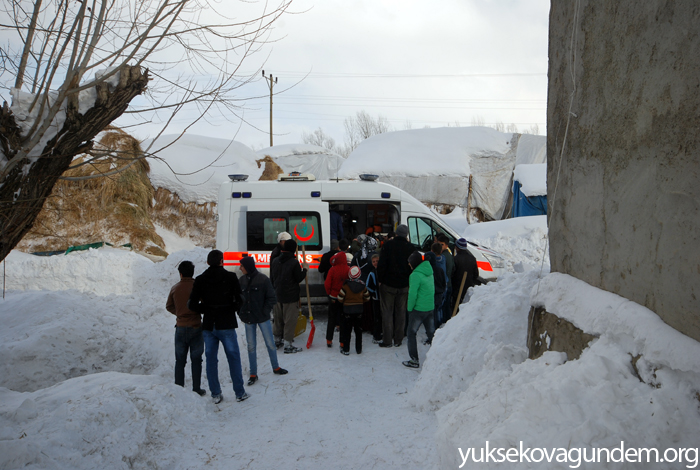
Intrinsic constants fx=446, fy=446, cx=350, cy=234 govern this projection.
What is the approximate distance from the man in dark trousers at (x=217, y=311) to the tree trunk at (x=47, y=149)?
1.83 meters

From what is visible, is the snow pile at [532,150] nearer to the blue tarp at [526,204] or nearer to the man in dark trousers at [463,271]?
the blue tarp at [526,204]

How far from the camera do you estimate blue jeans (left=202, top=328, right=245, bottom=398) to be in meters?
5.21

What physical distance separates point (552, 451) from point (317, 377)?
3.98 metres

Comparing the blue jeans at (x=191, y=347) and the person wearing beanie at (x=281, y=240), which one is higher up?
the person wearing beanie at (x=281, y=240)

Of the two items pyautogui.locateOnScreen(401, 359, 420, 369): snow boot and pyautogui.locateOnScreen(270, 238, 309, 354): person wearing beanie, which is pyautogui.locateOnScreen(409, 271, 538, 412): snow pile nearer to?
pyautogui.locateOnScreen(401, 359, 420, 369): snow boot

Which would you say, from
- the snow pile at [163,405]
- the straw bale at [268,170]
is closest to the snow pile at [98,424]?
the snow pile at [163,405]

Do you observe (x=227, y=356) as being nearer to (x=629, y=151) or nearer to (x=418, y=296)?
(x=418, y=296)

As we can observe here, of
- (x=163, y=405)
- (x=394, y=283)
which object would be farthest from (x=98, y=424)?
(x=394, y=283)

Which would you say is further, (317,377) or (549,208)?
(317,377)

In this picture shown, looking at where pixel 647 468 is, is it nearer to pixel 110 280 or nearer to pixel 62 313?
pixel 62 313

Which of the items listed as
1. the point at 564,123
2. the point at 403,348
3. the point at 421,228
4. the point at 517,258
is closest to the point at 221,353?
the point at 403,348

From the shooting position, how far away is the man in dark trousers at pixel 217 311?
16.9 feet

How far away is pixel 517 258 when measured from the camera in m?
12.8

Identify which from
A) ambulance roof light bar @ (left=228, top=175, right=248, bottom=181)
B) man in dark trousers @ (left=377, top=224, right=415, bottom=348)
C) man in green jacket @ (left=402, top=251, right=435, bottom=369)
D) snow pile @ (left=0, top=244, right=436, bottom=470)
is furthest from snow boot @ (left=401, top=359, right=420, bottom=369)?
ambulance roof light bar @ (left=228, top=175, right=248, bottom=181)
